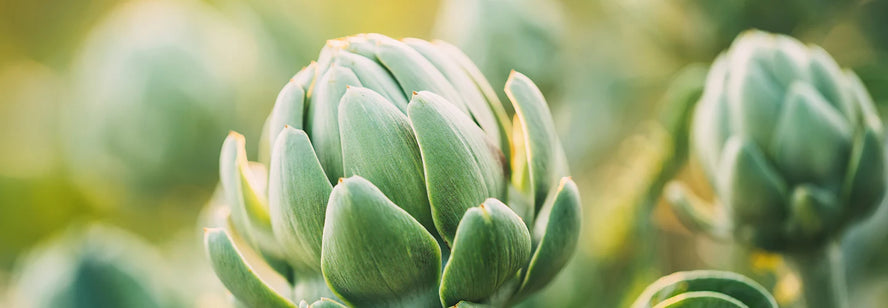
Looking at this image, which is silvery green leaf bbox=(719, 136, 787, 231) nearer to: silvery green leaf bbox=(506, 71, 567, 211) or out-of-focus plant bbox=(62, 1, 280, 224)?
silvery green leaf bbox=(506, 71, 567, 211)

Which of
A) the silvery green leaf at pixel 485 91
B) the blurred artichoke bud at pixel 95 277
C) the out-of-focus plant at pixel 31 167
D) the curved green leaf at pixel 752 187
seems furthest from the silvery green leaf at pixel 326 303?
the out-of-focus plant at pixel 31 167

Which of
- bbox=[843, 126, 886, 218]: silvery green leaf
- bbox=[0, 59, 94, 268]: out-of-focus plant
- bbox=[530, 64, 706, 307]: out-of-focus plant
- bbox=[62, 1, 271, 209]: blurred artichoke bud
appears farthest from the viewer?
bbox=[0, 59, 94, 268]: out-of-focus plant

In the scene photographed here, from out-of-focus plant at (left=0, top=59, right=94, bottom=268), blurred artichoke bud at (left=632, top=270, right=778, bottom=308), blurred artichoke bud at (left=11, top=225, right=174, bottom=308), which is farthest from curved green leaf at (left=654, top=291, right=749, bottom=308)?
out-of-focus plant at (left=0, top=59, right=94, bottom=268)

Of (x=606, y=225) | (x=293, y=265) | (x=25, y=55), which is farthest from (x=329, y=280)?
(x=25, y=55)

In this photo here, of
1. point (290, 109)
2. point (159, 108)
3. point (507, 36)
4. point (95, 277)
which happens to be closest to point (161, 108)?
point (159, 108)

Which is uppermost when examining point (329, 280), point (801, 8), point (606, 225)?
point (801, 8)

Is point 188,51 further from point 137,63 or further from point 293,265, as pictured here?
point 293,265
